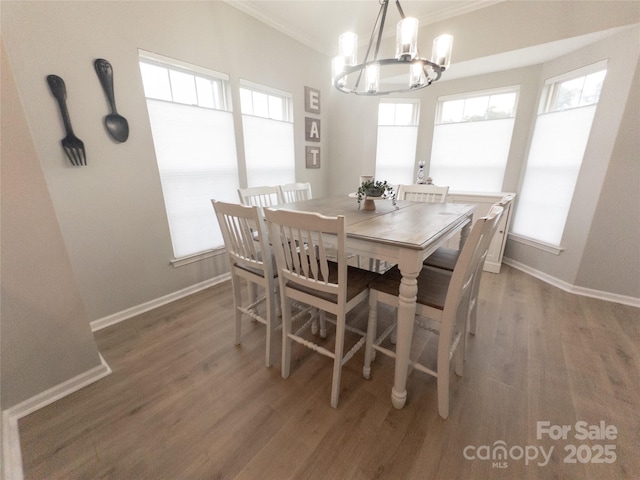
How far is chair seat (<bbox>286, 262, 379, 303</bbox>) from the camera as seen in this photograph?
134 centimetres

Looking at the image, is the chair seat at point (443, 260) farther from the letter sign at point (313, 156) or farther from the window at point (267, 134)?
the letter sign at point (313, 156)

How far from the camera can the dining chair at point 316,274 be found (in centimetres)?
113

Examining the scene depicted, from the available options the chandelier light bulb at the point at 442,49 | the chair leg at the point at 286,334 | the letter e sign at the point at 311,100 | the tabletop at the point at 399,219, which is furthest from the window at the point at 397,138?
the chair leg at the point at 286,334

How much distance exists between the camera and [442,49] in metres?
1.62

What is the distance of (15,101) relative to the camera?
3.68 feet

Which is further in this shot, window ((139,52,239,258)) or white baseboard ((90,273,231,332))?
window ((139,52,239,258))

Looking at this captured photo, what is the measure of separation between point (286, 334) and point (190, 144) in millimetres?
1918

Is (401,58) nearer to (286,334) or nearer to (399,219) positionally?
(399,219)

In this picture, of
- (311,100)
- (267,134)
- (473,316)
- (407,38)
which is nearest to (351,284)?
(473,316)

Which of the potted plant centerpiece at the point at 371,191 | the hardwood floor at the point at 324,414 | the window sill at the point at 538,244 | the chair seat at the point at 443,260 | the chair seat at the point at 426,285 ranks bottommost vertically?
the hardwood floor at the point at 324,414

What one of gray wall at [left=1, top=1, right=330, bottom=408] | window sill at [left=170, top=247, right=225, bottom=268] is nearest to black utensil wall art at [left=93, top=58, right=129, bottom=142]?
gray wall at [left=1, top=1, right=330, bottom=408]

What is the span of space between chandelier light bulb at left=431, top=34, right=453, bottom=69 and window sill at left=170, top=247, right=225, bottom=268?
246cm

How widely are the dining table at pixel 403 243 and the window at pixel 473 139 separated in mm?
1991

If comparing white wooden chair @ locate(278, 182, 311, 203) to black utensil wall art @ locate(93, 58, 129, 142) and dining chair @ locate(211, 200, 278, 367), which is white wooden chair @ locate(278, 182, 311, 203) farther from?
black utensil wall art @ locate(93, 58, 129, 142)
